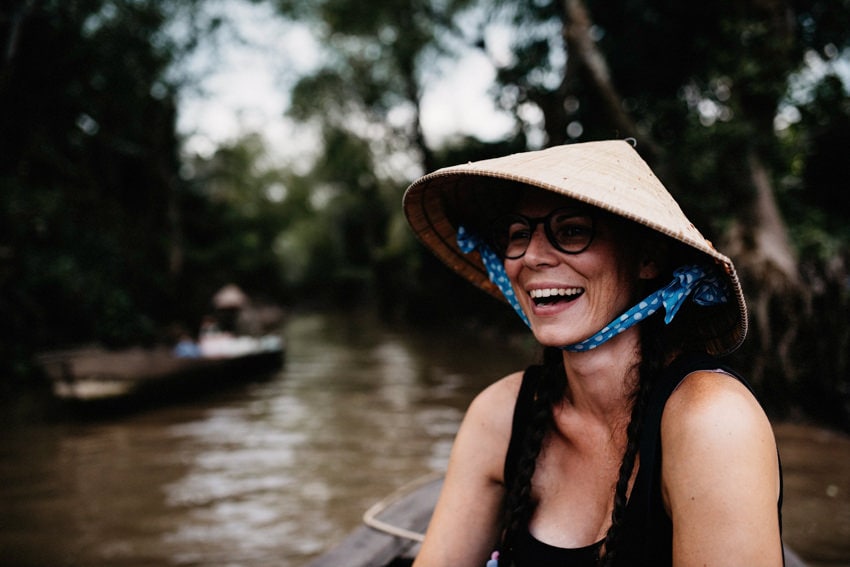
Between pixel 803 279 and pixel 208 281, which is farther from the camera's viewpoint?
pixel 208 281

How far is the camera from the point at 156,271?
18406 millimetres

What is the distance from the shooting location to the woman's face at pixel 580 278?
1404mm

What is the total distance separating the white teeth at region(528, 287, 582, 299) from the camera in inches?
55.6

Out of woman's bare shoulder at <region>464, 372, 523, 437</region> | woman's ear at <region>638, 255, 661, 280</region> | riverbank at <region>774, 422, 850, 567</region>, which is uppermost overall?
woman's ear at <region>638, 255, 661, 280</region>

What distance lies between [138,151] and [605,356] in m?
18.4

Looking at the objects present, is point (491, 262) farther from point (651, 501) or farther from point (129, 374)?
point (129, 374)

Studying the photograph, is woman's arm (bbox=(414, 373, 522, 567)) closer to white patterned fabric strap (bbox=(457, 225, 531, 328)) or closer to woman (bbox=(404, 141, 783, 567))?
Result: woman (bbox=(404, 141, 783, 567))

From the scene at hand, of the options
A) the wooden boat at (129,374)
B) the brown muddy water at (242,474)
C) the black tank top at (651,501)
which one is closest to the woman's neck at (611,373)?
the black tank top at (651,501)

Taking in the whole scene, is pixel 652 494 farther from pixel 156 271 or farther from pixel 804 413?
pixel 156 271

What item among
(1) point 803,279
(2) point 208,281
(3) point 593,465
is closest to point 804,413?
(1) point 803,279

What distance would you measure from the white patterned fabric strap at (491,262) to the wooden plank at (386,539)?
146 centimetres

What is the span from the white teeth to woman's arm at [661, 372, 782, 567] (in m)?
0.32

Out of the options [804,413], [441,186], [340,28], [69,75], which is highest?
[340,28]

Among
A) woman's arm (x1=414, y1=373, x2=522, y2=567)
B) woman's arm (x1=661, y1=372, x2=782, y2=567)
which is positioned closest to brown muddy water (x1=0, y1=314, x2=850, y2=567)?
woman's arm (x1=414, y1=373, x2=522, y2=567)
